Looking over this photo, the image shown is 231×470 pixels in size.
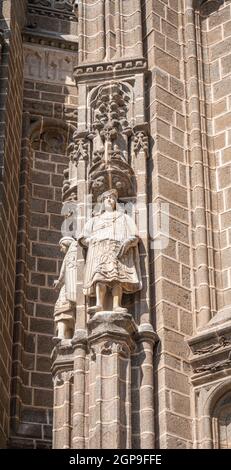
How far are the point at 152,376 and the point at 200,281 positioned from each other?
1.69m

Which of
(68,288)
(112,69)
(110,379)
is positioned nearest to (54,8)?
(112,69)

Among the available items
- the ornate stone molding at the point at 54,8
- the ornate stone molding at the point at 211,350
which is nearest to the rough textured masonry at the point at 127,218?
the ornate stone molding at the point at 211,350

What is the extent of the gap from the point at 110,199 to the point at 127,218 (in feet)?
1.23

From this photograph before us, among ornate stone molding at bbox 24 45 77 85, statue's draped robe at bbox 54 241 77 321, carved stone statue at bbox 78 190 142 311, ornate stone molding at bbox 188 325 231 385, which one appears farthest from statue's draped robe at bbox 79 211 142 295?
ornate stone molding at bbox 24 45 77 85

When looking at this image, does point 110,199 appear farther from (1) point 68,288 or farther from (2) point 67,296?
(2) point 67,296

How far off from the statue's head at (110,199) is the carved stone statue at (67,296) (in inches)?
30.8

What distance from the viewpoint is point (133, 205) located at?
768 inches

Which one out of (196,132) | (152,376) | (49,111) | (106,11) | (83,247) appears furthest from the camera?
(49,111)

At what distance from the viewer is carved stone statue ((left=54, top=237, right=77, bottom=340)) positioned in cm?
1902

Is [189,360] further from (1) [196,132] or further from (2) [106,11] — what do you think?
(2) [106,11]

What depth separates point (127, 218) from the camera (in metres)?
19.2

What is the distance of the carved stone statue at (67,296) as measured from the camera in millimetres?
19016

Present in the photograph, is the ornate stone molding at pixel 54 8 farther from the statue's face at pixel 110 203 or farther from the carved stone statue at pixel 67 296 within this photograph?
the statue's face at pixel 110 203

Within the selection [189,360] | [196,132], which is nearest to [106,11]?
[196,132]
